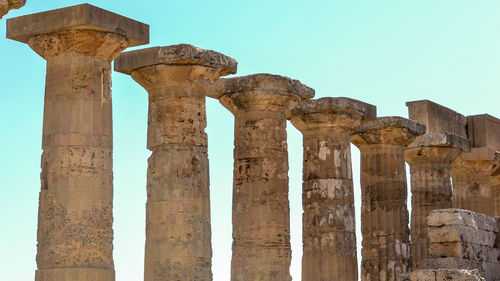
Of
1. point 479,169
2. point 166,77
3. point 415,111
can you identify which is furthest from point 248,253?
point 479,169

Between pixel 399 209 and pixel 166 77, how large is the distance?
12216 millimetres

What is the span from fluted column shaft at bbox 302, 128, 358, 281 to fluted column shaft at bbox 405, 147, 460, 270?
698cm

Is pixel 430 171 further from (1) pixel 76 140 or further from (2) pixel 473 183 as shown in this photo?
(1) pixel 76 140

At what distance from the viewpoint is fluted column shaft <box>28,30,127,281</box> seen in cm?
1881

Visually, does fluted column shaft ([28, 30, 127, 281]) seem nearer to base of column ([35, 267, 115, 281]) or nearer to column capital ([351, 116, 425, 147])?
base of column ([35, 267, 115, 281])

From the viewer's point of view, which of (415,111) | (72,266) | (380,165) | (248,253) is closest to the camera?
(72,266)

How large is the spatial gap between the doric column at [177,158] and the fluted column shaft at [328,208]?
259 inches

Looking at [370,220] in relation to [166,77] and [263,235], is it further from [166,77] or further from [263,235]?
[166,77]

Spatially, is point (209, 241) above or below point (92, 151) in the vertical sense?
below

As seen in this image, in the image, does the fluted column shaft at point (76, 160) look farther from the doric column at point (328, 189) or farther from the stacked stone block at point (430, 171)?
the stacked stone block at point (430, 171)

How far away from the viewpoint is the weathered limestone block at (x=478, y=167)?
37000mm

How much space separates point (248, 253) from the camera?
81.2ft

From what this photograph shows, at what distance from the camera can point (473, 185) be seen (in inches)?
1543

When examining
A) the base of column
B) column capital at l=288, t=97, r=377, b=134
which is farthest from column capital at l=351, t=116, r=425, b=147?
the base of column
